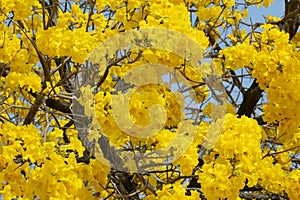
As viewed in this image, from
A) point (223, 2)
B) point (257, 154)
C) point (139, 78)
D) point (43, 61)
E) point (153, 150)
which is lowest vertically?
point (257, 154)

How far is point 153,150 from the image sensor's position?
3420 mm

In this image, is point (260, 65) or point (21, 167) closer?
point (21, 167)

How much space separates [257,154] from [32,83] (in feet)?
5.80

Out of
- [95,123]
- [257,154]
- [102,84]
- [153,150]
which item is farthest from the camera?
[102,84]

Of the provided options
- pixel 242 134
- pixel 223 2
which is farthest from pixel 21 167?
pixel 223 2

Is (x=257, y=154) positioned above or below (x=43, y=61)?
below

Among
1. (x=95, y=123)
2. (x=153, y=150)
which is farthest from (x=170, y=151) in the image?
(x=95, y=123)

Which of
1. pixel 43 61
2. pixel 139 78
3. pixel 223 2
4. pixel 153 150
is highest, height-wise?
pixel 223 2

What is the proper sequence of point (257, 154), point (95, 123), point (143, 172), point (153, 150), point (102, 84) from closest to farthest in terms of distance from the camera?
1. point (257, 154)
2. point (95, 123)
3. point (153, 150)
4. point (143, 172)
5. point (102, 84)

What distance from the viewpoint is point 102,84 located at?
13.9 feet

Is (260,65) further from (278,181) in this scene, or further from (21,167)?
(21,167)

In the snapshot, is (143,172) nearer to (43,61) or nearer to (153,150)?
(153,150)

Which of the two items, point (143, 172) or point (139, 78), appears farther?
point (143, 172)

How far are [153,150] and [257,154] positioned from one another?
747 millimetres
